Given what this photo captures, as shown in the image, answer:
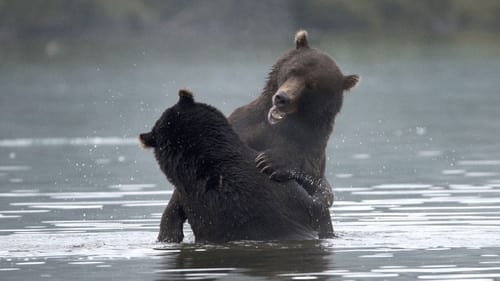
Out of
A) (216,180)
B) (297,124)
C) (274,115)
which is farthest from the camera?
(297,124)

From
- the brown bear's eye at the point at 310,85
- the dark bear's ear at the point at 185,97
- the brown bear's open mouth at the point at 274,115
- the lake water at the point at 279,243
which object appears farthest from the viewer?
the brown bear's eye at the point at 310,85

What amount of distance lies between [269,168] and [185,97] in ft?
2.67

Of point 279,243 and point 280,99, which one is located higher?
point 280,99

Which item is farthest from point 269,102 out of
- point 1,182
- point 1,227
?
point 1,182

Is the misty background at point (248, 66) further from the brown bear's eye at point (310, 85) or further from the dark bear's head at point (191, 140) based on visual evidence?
the dark bear's head at point (191, 140)

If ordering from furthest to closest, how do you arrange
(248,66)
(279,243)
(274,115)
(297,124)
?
(248,66) → (297,124) → (274,115) → (279,243)

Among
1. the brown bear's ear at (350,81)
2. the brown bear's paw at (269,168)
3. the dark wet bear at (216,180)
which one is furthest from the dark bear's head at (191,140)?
the brown bear's ear at (350,81)

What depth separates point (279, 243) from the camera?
44.9ft

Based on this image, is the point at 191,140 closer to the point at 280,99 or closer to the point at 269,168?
the point at 269,168

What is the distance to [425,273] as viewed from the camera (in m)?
12.1

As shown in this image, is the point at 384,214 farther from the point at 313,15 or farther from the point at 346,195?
the point at 313,15

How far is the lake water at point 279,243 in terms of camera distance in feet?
41.8

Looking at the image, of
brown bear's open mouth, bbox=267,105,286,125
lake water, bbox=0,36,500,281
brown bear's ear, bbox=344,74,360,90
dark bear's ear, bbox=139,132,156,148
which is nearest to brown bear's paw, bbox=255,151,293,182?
brown bear's open mouth, bbox=267,105,286,125

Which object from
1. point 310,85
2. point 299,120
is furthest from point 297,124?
point 310,85
